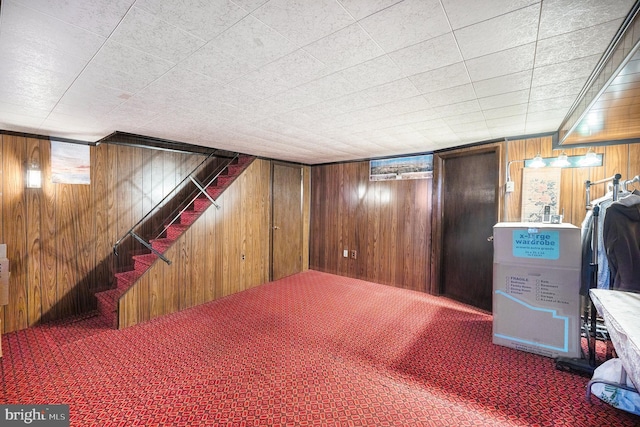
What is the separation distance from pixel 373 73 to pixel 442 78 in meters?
0.52

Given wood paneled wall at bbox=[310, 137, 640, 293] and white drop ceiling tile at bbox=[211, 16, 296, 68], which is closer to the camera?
white drop ceiling tile at bbox=[211, 16, 296, 68]

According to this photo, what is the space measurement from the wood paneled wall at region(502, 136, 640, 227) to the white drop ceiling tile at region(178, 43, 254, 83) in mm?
3633

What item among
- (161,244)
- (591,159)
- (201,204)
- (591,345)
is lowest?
(591,345)

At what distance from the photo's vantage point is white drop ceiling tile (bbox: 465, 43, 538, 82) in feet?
5.34

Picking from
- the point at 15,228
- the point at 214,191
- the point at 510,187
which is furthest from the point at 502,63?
the point at 15,228

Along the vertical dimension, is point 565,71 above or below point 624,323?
above

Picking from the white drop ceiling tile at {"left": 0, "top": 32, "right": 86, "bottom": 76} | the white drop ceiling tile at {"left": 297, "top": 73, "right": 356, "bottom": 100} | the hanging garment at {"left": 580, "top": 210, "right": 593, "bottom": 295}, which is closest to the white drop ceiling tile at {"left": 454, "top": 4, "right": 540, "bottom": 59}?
the white drop ceiling tile at {"left": 297, "top": 73, "right": 356, "bottom": 100}

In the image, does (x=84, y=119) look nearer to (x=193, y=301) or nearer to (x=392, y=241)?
(x=193, y=301)

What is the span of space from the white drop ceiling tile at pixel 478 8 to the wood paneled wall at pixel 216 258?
3.95m

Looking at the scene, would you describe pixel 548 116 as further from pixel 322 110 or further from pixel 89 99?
pixel 89 99

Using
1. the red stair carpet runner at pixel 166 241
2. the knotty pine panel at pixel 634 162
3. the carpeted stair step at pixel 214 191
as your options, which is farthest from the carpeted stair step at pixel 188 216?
the knotty pine panel at pixel 634 162

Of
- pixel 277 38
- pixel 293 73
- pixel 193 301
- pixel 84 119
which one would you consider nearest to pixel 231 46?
pixel 277 38

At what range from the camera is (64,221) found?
3.66 m

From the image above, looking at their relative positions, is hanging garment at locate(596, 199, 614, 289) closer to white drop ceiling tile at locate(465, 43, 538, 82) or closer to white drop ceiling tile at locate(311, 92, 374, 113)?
white drop ceiling tile at locate(465, 43, 538, 82)
